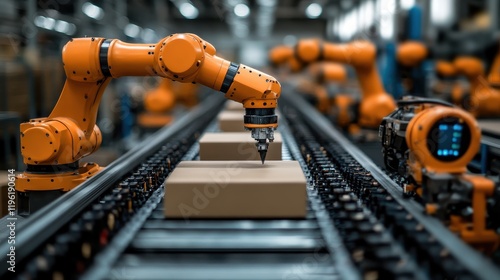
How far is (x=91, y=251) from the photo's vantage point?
2018 mm

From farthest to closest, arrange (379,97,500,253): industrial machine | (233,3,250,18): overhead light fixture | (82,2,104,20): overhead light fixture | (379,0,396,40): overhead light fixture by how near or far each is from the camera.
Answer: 1. (233,3,250,18): overhead light fixture
2. (82,2,104,20): overhead light fixture
3. (379,0,396,40): overhead light fixture
4. (379,97,500,253): industrial machine

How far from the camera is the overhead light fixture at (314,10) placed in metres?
23.1

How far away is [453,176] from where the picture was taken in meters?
2.38

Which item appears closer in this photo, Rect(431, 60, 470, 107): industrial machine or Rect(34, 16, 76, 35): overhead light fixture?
Rect(431, 60, 470, 107): industrial machine

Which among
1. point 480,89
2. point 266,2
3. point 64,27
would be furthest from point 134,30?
point 480,89

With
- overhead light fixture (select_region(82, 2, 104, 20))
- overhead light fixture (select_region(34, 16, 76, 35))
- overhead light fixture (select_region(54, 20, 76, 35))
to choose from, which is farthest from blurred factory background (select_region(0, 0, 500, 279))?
overhead light fixture (select_region(82, 2, 104, 20))

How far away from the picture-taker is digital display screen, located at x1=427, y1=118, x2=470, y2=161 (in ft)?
7.94

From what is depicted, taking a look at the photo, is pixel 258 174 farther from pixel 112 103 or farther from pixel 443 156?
pixel 112 103

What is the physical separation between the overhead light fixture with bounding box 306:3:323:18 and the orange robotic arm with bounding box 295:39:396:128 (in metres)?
16.5

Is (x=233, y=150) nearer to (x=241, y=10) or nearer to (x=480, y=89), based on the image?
(x=480, y=89)

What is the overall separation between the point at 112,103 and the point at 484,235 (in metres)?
9.18

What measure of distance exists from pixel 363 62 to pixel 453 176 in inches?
182

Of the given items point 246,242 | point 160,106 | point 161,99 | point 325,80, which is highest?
point 325,80

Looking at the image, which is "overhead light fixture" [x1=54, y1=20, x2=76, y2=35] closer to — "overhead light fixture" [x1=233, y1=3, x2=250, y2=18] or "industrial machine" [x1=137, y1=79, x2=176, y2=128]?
"industrial machine" [x1=137, y1=79, x2=176, y2=128]
